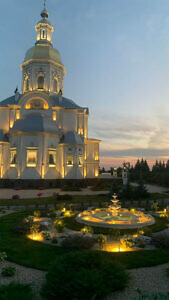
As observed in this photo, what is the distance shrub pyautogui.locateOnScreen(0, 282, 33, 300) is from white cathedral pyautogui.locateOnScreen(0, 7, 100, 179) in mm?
32615

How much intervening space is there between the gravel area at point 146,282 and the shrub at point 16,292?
2465mm

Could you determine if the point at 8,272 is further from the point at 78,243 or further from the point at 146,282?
the point at 146,282

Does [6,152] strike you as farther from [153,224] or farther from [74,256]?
[74,256]

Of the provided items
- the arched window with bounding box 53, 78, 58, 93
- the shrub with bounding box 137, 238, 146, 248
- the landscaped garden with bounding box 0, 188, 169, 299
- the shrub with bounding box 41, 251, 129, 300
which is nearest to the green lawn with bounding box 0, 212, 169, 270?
the landscaped garden with bounding box 0, 188, 169, 299

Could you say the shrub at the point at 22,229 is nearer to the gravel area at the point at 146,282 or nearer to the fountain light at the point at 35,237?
the fountain light at the point at 35,237

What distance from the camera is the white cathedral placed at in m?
39.4

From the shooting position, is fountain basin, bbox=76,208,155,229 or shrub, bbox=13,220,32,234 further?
fountain basin, bbox=76,208,155,229

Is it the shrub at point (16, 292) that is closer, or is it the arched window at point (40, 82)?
the shrub at point (16, 292)

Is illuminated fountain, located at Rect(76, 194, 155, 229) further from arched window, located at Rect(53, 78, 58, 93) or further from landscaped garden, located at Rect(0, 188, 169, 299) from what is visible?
arched window, located at Rect(53, 78, 58, 93)

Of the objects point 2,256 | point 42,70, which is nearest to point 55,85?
point 42,70

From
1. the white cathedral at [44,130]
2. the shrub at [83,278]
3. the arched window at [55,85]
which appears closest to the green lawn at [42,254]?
the shrub at [83,278]

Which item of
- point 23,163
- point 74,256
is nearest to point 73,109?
point 23,163

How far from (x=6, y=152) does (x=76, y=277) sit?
128 feet

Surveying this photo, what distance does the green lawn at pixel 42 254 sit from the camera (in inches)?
355
